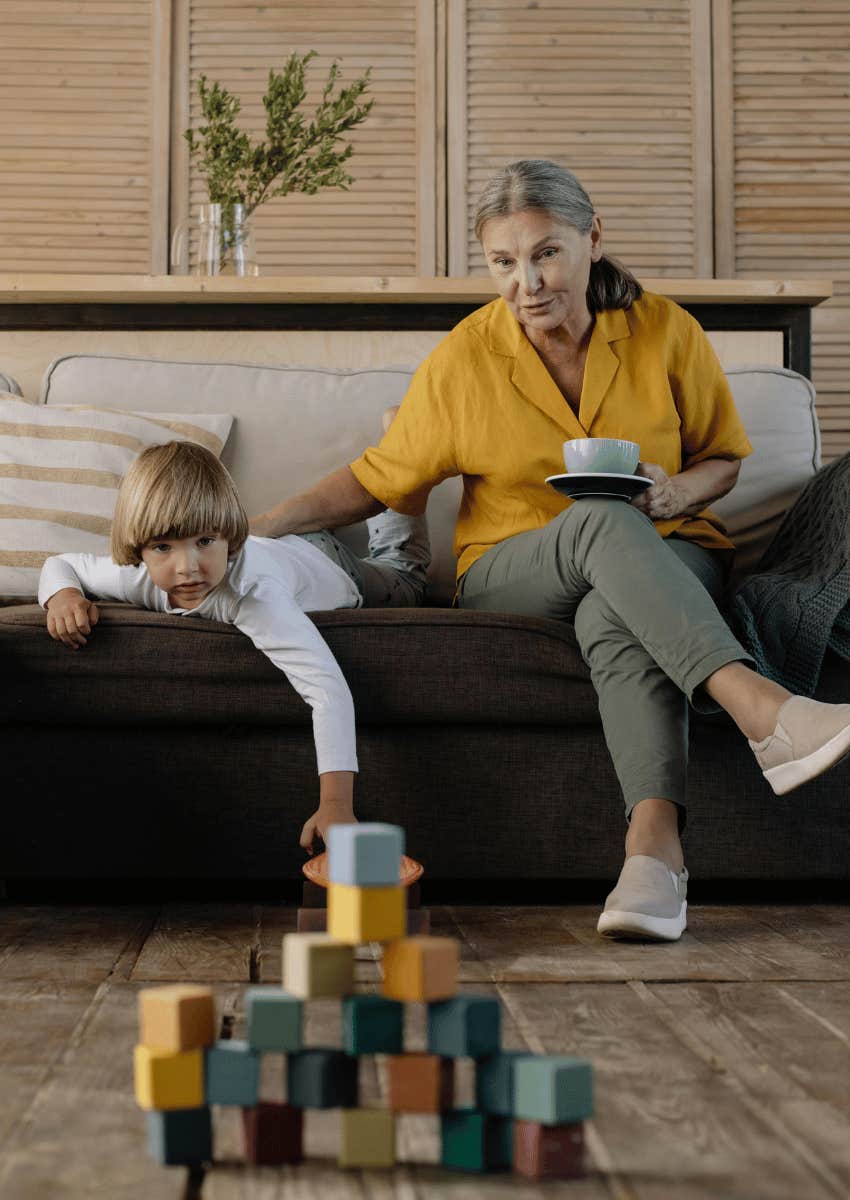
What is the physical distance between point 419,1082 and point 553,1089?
0.26 ft

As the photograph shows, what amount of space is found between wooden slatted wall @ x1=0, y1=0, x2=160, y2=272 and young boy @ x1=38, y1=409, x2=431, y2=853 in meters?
2.57

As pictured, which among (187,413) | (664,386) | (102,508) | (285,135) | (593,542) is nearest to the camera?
(593,542)

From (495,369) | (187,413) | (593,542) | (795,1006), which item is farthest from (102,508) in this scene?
(795,1006)

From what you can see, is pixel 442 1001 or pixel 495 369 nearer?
pixel 442 1001

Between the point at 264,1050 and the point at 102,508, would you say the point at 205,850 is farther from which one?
the point at 264,1050

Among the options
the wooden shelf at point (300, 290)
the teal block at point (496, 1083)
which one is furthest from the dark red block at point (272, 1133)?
the wooden shelf at point (300, 290)

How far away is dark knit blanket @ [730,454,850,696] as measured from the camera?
65.9 inches

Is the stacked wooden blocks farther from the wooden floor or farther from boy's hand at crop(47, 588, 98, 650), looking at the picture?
boy's hand at crop(47, 588, 98, 650)

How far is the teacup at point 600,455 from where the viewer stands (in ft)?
5.66

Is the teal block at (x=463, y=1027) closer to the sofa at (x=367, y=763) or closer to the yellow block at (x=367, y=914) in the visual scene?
the yellow block at (x=367, y=914)

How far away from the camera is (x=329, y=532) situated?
2061 mm

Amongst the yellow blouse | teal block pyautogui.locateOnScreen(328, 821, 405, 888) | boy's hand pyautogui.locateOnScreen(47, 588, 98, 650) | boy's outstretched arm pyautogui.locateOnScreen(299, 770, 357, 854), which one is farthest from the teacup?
teal block pyautogui.locateOnScreen(328, 821, 405, 888)

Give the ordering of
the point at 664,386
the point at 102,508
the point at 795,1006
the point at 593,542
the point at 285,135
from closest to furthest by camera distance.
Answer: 1. the point at 795,1006
2. the point at 593,542
3. the point at 664,386
4. the point at 102,508
5. the point at 285,135

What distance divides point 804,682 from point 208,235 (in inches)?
64.1
